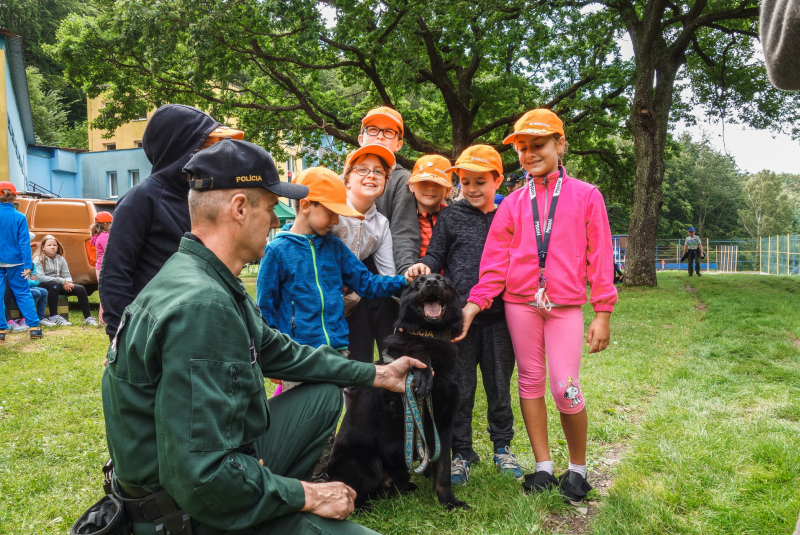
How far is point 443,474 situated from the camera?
309 cm

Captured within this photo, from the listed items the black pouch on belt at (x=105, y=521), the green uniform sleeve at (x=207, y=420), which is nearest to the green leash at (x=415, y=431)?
the green uniform sleeve at (x=207, y=420)

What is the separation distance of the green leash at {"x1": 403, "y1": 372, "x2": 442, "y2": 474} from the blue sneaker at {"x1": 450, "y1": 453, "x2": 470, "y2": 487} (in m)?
0.53

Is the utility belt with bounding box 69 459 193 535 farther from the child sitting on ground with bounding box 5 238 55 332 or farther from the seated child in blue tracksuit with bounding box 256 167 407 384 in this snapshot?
the child sitting on ground with bounding box 5 238 55 332

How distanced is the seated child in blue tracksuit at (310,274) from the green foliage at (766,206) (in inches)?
2926

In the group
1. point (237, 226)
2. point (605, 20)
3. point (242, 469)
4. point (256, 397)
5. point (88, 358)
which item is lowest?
point (88, 358)

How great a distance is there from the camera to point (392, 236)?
3697 mm

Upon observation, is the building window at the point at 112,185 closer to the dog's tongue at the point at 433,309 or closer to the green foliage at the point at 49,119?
the green foliage at the point at 49,119

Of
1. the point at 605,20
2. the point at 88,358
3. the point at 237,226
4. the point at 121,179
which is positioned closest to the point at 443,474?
the point at 237,226

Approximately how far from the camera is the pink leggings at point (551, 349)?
3.08 metres

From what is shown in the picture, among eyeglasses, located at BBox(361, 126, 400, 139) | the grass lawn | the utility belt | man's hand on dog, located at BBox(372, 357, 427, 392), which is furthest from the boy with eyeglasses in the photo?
the utility belt

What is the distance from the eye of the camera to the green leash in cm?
287

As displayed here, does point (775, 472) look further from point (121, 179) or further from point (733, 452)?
point (121, 179)

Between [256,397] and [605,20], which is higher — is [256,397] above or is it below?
below

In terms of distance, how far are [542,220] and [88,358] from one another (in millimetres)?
6941
